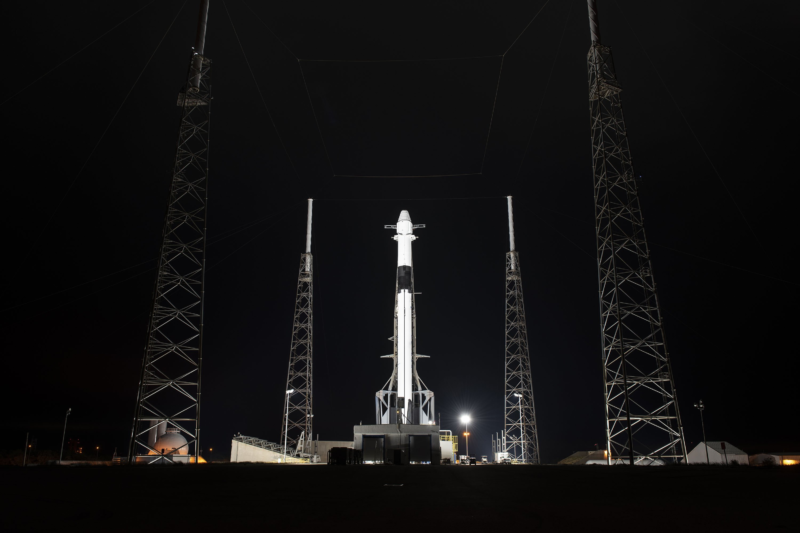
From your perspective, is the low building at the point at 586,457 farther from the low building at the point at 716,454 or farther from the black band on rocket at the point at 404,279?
the black band on rocket at the point at 404,279

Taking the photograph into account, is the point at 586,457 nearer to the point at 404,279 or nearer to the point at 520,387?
the point at 520,387

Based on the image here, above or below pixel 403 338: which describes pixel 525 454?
below

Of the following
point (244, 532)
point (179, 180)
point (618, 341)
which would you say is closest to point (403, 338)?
point (618, 341)

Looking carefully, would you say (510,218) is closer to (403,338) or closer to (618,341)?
(403,338)

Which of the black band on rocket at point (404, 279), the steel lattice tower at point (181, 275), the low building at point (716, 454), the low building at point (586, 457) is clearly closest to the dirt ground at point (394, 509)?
the steel lattice tower at point (181, 275)

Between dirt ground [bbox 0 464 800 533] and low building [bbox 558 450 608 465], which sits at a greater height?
dirt ground [bbox 0 464 800 533]

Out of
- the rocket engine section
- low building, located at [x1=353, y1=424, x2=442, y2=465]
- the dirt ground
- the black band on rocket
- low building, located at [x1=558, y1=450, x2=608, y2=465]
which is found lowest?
low building, located at [x1=558, y1=450, x2=608, y2=465]

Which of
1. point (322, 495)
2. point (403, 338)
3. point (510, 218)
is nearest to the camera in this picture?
point (322, 495)

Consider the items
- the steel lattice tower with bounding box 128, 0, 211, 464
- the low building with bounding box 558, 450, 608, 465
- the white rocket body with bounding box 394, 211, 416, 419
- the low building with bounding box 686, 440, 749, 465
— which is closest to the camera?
the steel lattice tower with bounding box 128, 0, 211, 464

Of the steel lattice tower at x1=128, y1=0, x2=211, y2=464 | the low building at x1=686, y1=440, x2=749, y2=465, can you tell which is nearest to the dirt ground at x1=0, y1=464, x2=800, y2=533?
the steel lattice tower at x1=128, y1=0, x2=211, y2=464

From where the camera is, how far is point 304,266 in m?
44.6

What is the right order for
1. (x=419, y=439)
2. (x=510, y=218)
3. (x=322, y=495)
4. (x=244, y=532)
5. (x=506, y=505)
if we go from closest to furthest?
1. (x=244, y=532)
2. (x=506, y=505)
3. (x=322, y=495)
4. (x=419, y=439)
5. (x=510, y=218)

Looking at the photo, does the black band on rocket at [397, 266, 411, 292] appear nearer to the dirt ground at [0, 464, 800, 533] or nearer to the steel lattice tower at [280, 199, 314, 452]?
the steel lattice tower at [280, 199, 314, 452]

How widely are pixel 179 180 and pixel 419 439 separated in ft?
75.7
